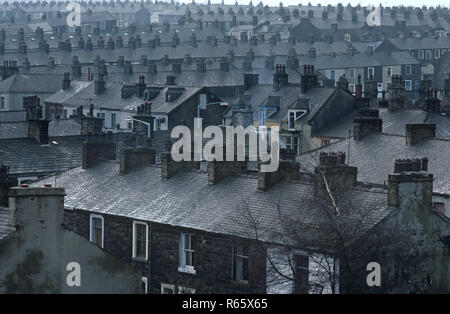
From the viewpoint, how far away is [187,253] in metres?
36.9

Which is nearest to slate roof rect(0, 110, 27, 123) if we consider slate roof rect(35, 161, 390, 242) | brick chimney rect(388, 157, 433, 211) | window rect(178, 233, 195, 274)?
slate roof rect(35, 161, 390, 242)

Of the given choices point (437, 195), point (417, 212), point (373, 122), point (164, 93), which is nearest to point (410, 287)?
point (417, 212)

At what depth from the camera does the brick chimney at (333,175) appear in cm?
3481

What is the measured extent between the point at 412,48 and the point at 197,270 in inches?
4934

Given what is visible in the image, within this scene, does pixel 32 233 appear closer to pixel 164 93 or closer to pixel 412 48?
pixel 164 93

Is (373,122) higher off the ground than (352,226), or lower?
higher

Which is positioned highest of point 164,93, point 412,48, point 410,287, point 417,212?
point 412,48

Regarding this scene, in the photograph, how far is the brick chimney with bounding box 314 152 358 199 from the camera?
114 ft

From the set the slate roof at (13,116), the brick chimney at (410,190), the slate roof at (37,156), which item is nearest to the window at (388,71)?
the slate roof at (13,116)

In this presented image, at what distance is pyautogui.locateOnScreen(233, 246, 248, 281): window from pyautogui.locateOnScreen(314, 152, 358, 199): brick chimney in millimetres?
2870

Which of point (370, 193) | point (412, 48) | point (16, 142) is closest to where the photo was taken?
point (370, 193)

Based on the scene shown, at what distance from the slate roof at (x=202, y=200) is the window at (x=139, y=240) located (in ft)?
1.09

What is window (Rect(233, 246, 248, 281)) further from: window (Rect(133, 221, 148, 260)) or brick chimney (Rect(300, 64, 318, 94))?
brick chimney (Rect(300, 64, 318, 94))

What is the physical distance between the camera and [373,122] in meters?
55.4
